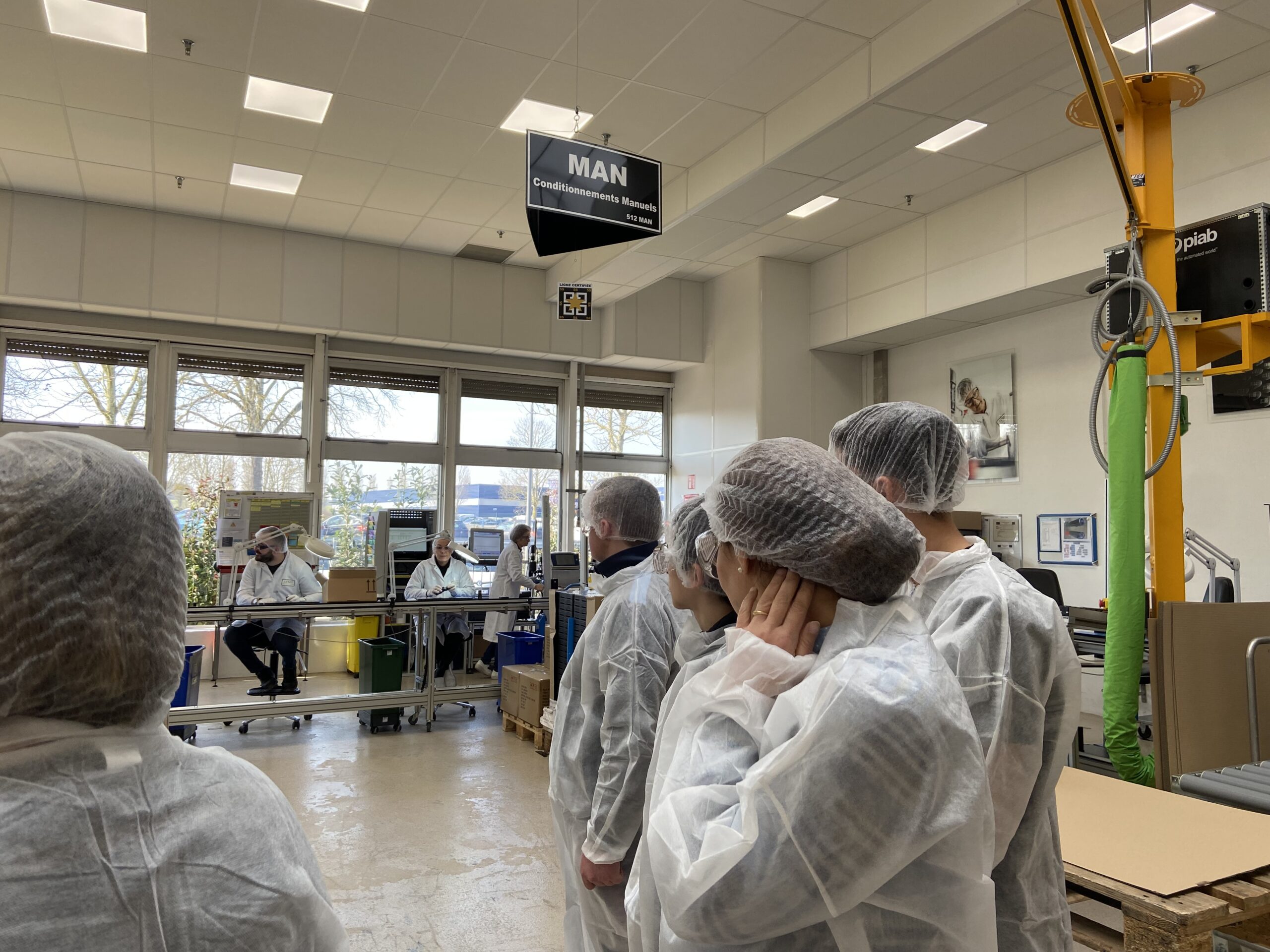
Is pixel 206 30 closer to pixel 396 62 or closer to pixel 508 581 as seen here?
pixel 396 62

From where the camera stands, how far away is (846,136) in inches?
200

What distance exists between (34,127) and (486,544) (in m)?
4.64

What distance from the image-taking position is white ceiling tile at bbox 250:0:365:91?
4410mm

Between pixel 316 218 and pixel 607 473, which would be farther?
pixel 607 473

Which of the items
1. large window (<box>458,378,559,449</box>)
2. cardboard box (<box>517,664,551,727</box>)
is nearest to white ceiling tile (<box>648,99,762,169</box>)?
large window (<box>458,378,559,449</box>)

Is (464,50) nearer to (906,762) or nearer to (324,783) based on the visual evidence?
(324,783)

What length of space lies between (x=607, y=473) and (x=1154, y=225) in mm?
6968

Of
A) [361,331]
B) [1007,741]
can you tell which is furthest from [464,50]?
[1007,741]

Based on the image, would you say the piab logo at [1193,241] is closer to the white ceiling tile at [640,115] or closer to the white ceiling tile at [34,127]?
the white ceiling tile at [640,115]

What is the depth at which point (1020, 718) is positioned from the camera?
4.73 feet

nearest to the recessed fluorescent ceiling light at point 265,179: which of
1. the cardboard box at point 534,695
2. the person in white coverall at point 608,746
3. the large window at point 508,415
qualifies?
the large window at point 508,415

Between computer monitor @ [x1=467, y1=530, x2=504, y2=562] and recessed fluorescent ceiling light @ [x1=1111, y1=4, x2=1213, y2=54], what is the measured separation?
6.05m

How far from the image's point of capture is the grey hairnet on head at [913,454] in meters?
1.73

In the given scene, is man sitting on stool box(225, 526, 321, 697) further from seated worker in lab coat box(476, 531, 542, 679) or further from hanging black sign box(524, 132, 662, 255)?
hanging black sign box(524, 132, 662, 255)
